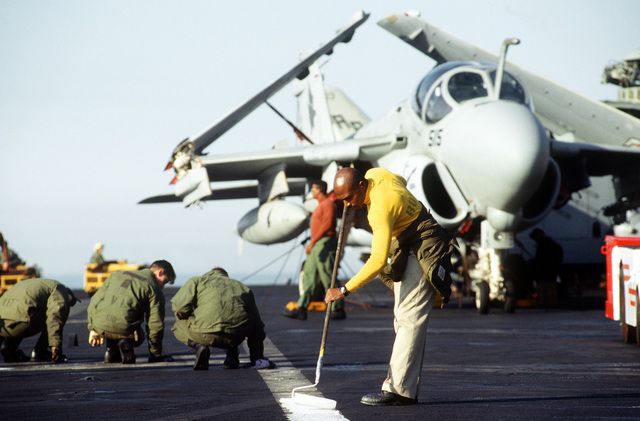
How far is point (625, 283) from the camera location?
30.7 ft

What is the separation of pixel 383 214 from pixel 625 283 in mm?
5234

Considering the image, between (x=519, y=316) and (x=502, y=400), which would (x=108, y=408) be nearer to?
(x=502, y=400)

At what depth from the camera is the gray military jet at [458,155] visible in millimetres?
13180

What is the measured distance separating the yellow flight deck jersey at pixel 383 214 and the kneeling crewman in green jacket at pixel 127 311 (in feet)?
10.9

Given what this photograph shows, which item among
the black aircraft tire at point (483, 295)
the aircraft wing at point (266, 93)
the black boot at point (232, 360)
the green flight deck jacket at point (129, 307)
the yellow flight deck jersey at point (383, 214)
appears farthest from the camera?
the aircraft wing at point (266, 93)

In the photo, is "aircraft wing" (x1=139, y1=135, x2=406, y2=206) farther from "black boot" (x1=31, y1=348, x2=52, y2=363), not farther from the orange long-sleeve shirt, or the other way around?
"black boot" (x1=31, y1=348, x2=52, y2=363)

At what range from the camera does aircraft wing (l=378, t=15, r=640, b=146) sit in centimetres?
2277

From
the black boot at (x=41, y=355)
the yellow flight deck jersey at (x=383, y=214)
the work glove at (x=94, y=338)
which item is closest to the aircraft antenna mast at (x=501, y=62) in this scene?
the work glove at (x=94, y=338)

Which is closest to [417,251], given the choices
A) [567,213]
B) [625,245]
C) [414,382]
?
[414,382]

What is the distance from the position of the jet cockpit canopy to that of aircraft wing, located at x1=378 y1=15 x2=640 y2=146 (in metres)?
7.89

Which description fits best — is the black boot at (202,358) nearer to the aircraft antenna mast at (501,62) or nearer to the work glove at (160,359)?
the work glove at (160,359)

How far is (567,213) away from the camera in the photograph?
21.0m

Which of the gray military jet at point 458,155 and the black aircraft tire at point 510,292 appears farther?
the black aircraft tire at point 510,292

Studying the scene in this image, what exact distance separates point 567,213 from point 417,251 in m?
16.6
